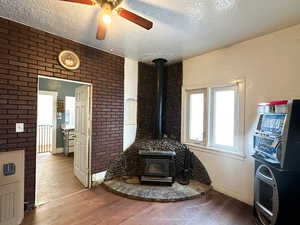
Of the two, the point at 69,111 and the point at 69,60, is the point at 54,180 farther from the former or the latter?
the point at 69,111

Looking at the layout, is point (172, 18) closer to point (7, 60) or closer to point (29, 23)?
point (29, 23)

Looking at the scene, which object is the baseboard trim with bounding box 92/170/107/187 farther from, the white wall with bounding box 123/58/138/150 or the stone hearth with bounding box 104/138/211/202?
the white wall with bounding box 123/58/138/150

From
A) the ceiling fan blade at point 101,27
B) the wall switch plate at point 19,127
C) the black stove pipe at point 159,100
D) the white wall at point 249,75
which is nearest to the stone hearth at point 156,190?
the white wall at point 249,75

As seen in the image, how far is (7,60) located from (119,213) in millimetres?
2581

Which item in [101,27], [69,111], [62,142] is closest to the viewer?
[101,27]

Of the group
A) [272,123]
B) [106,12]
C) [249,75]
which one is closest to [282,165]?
[272,123]

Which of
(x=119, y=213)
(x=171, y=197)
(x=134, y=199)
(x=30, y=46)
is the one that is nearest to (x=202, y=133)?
(x=171, y=197)

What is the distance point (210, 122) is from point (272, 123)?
138 cm

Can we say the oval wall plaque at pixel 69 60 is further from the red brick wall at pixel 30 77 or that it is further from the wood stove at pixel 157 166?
the wood stove at pixel 157 166

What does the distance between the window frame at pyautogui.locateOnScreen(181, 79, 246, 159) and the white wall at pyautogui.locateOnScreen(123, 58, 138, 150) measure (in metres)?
1.12

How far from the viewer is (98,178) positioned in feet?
10.9

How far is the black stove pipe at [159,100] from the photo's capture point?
3787mm

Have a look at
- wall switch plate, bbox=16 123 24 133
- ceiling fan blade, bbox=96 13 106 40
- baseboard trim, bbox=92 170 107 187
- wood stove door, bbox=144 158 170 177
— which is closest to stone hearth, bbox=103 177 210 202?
baseboard trim, bbox=92 170 107 187

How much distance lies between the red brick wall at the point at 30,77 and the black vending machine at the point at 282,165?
270cm
